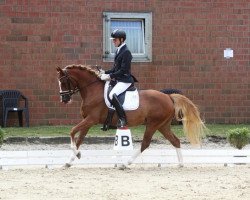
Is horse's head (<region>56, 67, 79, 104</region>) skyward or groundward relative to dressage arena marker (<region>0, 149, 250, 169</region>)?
skyward

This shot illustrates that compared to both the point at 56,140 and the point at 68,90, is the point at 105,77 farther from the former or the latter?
the point at 56,140

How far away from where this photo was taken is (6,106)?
17.7 m

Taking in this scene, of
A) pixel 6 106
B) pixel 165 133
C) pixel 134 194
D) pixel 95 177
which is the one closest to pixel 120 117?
pixel 165 133

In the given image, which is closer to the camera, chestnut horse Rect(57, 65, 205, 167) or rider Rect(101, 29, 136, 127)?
rider Rect(101, 29, 136, 127)

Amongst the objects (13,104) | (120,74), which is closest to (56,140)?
(13,104)

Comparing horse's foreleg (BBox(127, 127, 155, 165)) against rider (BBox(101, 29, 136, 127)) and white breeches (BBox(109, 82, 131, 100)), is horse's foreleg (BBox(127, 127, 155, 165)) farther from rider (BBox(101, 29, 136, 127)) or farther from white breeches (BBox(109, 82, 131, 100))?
white breeches (BBox(109, 82, 131, 100))

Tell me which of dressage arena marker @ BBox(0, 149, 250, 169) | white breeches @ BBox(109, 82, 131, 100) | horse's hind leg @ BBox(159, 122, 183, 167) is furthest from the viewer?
horse's hind leg @ BBox(159, 122, 183, 167)

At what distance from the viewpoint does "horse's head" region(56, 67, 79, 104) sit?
12.0 metres

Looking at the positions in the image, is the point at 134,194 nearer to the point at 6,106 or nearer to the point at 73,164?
the point at 73,164

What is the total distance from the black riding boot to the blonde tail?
40.1 inches

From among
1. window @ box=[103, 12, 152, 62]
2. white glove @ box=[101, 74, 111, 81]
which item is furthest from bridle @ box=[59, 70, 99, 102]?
window @ box=[103, 12, 152, 62]

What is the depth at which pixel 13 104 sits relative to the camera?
17.8 meters

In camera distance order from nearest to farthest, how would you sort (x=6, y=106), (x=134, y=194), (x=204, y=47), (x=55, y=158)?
(x=134, y=194)
(x=55, y=158)
(x=6, y=106)
(x=204, y=47)

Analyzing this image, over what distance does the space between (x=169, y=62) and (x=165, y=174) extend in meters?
8.04
